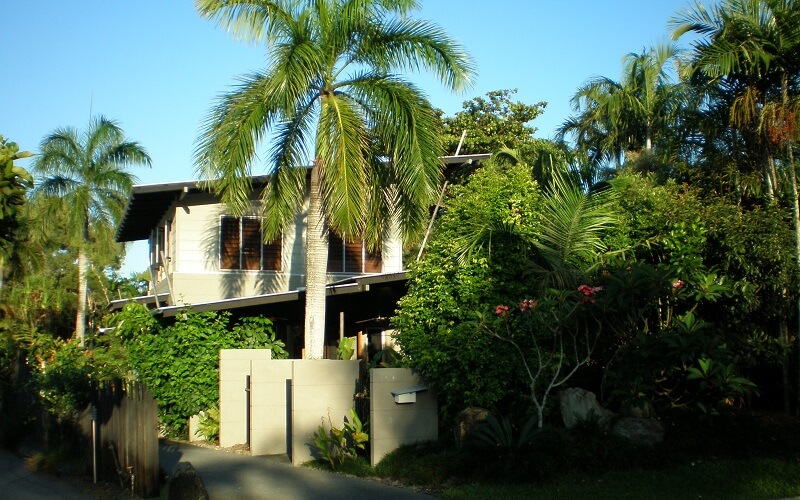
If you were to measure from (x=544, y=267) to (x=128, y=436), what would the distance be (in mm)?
6669

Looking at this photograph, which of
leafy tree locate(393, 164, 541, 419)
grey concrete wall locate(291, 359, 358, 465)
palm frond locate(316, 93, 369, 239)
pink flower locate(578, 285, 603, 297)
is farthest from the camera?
palm frond locate(316, 93, 369, 239)

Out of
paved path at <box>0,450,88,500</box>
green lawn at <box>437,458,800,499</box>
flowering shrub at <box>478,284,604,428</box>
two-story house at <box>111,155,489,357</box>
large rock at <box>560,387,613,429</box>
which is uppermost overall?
two-story house at <box>111,155,489,357</box>

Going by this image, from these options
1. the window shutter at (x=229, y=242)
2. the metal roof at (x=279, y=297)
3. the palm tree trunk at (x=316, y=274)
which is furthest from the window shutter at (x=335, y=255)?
the palm tree trunk at (x=316, y=274)

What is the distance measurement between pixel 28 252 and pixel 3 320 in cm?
380

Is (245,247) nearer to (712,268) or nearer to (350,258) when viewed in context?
(350,258)

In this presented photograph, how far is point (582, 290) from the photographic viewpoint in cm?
1190

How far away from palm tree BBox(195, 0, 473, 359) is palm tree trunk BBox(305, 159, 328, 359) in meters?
0.02

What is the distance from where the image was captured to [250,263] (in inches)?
887

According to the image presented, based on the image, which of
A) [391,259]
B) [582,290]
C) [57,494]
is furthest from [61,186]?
[582,290]

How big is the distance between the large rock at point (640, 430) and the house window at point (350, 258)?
492 inches

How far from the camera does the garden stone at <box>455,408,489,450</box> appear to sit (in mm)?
11875

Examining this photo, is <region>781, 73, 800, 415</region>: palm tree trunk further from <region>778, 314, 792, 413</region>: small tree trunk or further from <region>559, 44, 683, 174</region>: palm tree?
<region>559, 44, 683, 174</region>: palm tree

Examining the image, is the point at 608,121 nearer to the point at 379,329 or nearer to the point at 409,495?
the point at 379,329

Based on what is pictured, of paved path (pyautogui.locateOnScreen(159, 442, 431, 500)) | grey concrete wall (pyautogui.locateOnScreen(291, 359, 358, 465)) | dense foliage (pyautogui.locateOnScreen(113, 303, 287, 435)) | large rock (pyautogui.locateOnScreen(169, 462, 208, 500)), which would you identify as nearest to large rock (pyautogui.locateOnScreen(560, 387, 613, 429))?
paved path (pyautogui.locateOnScreen(159, 442, 431, 500))
